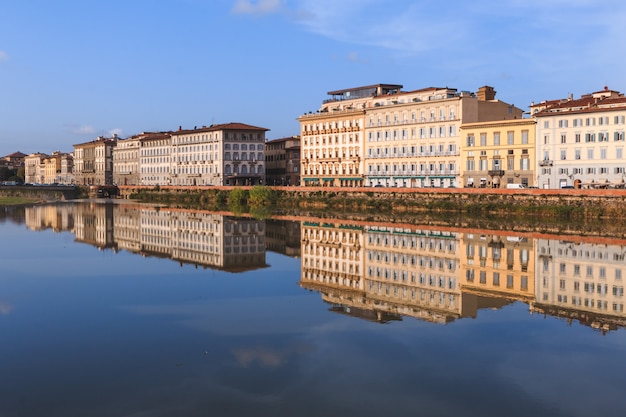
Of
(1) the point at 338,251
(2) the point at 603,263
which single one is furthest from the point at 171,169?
(2) the point at 603,263

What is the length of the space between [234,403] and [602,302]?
14405 mm

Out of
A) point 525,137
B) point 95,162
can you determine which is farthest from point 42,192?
point 525,137

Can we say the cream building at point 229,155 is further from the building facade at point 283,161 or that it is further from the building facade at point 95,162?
the building facade at point 95,162

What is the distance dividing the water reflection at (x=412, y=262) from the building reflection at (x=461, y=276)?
0.04 m

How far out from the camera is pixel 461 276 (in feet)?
88.3

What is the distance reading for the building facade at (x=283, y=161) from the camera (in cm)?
11250

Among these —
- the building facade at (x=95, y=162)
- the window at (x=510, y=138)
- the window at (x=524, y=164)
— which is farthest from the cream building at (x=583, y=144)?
the building facade at (x=95, y=162)

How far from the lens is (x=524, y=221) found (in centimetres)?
5388

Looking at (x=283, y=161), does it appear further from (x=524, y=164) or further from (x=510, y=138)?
(x=524, y=164)

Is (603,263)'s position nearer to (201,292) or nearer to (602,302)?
(602,302)

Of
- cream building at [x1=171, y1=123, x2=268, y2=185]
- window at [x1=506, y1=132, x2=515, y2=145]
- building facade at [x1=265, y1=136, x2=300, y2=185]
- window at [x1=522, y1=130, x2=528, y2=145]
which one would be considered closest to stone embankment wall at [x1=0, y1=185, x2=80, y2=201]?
cream building at [x1=171, y1=123, x2=268, y2=185]

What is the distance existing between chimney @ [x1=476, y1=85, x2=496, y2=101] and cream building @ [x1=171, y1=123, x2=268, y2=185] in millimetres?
43324

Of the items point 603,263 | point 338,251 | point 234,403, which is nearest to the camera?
point 234,403

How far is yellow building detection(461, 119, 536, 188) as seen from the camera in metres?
69.8
